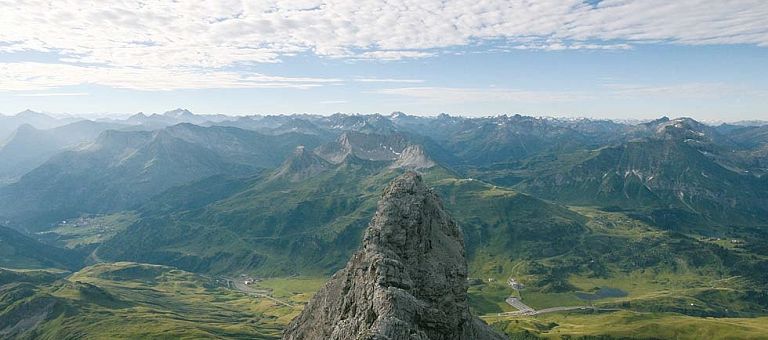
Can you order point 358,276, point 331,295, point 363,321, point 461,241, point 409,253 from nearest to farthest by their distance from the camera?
point 363,321 → point 358,276 → point 409,253 → point 331,295 → point 461,241

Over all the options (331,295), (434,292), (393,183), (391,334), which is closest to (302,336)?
(331,295)

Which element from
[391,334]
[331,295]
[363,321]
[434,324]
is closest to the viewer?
[391,334]

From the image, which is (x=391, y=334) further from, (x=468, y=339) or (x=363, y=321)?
(x=468, y=339)

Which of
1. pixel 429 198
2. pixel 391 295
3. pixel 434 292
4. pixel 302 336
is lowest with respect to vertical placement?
pixel 302 336

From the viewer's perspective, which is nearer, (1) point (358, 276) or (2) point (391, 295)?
(2) point (391, 295)

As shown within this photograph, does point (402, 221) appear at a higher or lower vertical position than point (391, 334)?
higher

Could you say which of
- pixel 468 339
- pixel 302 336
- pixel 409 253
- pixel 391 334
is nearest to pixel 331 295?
pixel 302 336

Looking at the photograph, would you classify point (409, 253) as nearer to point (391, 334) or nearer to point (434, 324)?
point (434, 324)
